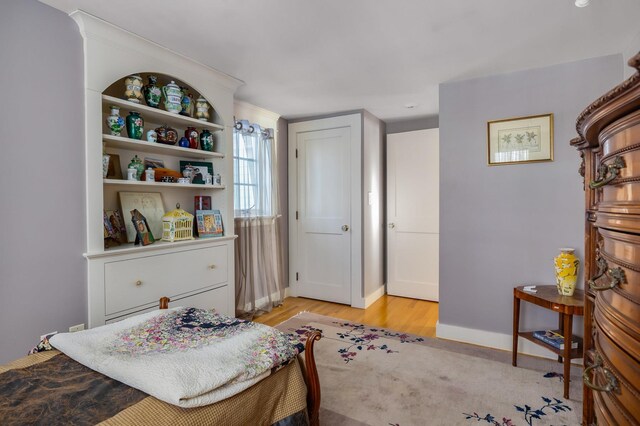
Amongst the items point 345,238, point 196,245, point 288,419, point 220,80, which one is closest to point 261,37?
point 220,80

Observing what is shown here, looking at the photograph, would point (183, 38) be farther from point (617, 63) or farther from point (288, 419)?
point (617, 63)

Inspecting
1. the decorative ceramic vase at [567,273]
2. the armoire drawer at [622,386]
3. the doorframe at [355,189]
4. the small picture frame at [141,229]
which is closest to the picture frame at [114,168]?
the small picture frame at [141,229]

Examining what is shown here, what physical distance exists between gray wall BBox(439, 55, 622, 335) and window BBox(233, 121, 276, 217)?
6.47ft

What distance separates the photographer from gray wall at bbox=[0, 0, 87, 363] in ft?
5.87

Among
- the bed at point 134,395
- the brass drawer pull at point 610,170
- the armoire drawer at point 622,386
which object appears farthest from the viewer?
the bed at point 134,395

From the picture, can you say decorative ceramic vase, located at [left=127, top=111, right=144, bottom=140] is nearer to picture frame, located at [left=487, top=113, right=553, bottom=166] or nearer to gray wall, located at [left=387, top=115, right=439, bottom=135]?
picture frame, located at [left=487, top=113, right=553, bottom=166]

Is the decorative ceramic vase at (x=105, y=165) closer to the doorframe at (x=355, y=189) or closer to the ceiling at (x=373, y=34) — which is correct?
the ceiling at (x=373, y=34)

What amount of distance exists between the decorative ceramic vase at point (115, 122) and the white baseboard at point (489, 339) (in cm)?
313

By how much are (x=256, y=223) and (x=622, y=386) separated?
3.36 m

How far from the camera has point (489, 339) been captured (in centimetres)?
294

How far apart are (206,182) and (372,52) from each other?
1.76 metres

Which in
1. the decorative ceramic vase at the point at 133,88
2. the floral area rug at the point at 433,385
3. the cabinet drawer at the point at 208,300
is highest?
the decorative ceramic vase at the point at 133,88

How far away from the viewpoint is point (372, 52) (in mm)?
2461

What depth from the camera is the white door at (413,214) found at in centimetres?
430
